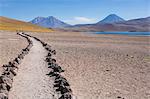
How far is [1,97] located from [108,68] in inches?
363

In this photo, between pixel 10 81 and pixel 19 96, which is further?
pixel 10 81

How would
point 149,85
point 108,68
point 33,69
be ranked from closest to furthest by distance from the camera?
point 149,85 → point 33,69 → point 108,68

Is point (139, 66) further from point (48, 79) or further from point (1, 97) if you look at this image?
point (1, 97)

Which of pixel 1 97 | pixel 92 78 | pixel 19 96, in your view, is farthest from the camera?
pixel 92 78

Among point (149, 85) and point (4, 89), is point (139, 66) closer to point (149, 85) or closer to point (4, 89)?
point (149, 85)

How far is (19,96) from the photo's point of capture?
36.1ft

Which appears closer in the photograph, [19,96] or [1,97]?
[1,97]

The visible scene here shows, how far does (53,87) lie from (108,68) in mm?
6556

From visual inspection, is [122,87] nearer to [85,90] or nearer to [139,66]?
[85,90]

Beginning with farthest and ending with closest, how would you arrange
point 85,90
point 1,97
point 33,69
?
point 33,69 → point 85,90 → point 1,97

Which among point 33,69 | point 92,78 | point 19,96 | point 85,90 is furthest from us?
point 33,69

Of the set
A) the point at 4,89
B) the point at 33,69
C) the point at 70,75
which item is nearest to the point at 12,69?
the point at 33,69

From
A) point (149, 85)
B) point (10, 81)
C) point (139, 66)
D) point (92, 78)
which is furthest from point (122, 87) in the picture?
point (139, 66)

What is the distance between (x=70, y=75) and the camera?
51.0ft
